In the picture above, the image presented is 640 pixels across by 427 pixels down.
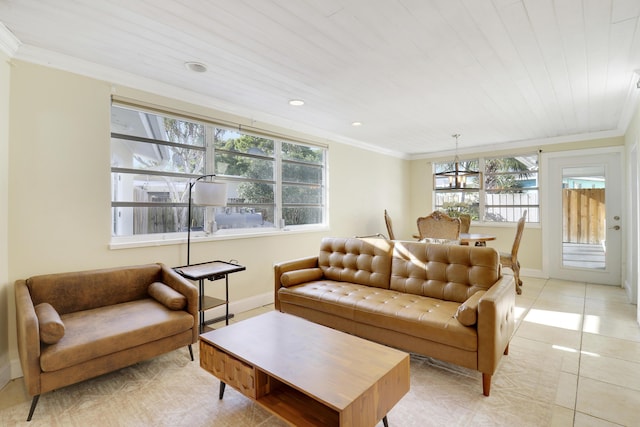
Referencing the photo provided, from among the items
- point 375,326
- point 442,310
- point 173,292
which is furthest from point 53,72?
point 442,310

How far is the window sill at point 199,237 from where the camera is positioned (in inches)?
115

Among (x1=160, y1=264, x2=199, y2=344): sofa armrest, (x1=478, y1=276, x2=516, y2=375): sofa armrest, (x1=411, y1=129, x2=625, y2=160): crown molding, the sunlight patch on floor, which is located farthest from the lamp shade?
(x1=411, y1=129, x2=625, y2=160): crown molding

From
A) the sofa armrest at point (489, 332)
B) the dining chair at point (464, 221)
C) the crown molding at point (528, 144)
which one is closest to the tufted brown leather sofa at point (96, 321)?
the sofa armrest at point (489, 332)

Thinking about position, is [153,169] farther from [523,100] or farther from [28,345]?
[523,100]

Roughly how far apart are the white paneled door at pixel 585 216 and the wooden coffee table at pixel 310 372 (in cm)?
504

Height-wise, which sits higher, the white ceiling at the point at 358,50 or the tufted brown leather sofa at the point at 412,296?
the white ceiling at the point at 358,50

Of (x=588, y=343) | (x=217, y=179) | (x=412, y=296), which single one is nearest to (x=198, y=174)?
(x=217, y=179)

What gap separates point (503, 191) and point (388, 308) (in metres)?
4.69

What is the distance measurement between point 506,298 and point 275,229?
2.79 m

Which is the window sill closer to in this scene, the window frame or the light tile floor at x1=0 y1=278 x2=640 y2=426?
the window frame

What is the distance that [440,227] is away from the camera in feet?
14.5

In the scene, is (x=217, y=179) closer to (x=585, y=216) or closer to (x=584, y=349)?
(x=584, y=349)

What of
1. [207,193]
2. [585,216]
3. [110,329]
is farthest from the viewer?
[585,216]

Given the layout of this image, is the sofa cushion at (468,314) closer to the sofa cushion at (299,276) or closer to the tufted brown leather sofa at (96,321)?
the sofa cushion at (299,276)
